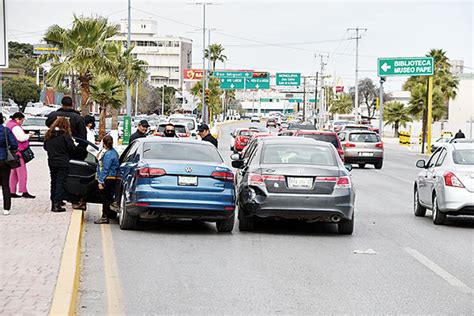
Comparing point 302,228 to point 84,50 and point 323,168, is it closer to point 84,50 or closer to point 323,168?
point 323,168

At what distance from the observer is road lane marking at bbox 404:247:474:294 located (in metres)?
10.0

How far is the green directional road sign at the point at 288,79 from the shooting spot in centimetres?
11057

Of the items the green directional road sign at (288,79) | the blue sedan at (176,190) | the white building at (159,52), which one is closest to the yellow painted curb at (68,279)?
the blue sedan at (176,190)

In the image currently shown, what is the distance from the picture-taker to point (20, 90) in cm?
10475

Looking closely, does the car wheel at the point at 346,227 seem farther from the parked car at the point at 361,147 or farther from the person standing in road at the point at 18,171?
the parked car at the point at 361,147

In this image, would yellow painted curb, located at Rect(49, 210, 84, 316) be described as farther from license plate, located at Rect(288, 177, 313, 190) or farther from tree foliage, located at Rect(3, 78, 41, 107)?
tree foliage, located at Rect(3, 78, 41, 107)

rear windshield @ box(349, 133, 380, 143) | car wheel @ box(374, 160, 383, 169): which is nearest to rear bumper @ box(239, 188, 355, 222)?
rear windshield @ box(349, 133, 380, 143)

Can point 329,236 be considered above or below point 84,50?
below

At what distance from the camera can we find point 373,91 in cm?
17738

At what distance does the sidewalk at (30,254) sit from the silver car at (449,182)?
21.9 ft

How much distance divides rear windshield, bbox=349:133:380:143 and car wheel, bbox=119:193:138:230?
24.3 metres

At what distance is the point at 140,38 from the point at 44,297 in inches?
7330

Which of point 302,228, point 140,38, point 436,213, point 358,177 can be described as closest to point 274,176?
point 302,228

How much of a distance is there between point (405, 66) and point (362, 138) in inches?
978
